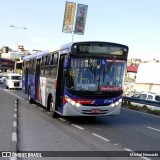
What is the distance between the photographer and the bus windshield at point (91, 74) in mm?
14133

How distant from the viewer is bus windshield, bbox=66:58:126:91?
1413 cm

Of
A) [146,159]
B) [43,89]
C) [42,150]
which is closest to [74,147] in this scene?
[42,150]

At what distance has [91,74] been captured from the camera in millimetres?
14188

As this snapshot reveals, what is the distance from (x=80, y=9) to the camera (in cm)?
3516

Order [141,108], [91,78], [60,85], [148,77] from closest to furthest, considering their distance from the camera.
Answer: [91,78] < [60,85] < [141,108] < [148,77]

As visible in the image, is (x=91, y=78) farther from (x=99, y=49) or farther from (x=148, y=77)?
(x=148, y=77)

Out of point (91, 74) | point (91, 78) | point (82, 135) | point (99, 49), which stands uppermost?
point (99, 49)

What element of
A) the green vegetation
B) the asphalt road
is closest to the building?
the green vegetation

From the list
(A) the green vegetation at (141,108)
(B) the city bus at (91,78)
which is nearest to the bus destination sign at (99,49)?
(B) the city bus at (91,78)

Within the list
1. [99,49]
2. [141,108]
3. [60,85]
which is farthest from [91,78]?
[141,108]

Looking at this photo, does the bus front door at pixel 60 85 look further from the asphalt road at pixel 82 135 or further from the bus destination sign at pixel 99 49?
the bus destination sign at pixel 99 49

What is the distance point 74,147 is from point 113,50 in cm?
574

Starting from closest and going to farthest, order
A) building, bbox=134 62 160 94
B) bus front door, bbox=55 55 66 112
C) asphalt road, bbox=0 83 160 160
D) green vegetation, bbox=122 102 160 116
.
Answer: asphalt road, bbox=0 83 160 160 < bus front door, bbox=55 55 66 112 < green vegetation, bbox=122 102 160 116 < building, bbox=134 62 160 94

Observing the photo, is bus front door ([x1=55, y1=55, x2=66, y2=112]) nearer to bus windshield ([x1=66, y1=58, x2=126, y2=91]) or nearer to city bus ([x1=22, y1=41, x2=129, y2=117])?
city bus ([x1=22, y1=41, x2=129, y2=117])
